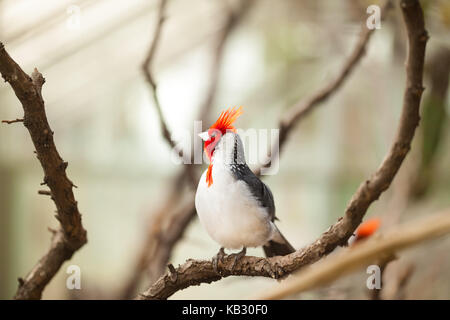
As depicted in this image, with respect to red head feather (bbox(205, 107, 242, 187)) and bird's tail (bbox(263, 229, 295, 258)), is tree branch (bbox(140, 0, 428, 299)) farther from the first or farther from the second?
red head feather (bbox(205, 107, 242, 187))

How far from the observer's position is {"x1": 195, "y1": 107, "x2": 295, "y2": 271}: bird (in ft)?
2.22

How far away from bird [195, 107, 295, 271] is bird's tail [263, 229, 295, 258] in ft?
0.06

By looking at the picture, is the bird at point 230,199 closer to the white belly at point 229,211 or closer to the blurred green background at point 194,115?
the white belly at point 229,211

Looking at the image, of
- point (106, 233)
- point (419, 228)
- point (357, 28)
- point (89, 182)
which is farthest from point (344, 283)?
point (89, 182)

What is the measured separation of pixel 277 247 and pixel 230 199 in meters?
0.12

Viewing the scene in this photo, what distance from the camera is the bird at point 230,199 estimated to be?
677 millimetres

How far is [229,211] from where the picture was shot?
67 cm

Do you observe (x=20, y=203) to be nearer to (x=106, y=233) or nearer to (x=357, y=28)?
(x=106, y=233)

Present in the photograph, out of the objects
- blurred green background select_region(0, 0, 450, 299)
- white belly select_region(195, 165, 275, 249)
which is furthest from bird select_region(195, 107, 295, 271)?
blurred green background select_region(0, 0, 450, 299)

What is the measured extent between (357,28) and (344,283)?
597 mm

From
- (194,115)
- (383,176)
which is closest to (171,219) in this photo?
(194,115)

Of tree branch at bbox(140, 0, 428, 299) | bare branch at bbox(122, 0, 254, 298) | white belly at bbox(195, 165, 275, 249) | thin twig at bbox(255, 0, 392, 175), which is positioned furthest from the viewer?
bare branch at bbox(122, 0, 254, 298)

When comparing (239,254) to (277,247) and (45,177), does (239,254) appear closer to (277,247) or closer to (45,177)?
(277,247)

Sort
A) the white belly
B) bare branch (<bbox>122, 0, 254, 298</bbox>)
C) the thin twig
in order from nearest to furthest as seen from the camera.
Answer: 1. the white belly
2. the thin twig
3. bare branch (<bbox>122, 0, 254, 298</bbox>)
